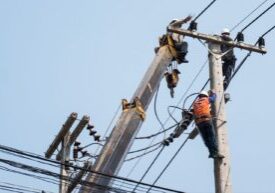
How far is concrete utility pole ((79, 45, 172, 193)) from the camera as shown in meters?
13.7

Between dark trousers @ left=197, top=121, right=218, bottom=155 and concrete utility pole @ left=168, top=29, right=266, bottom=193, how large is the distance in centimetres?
7

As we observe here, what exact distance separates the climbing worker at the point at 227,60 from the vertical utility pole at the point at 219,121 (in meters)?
0.21

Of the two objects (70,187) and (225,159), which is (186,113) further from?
(70,187)

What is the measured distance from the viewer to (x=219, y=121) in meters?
14.0

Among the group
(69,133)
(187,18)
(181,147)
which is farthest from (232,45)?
(69,133)

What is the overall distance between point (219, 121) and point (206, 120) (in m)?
0.20

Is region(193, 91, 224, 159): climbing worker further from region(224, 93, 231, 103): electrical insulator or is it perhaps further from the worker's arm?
region(224, 93, 231, 103): electrical insulator

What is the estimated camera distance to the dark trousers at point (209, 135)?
13672 millimetres

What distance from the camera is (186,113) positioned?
1494 centimetres

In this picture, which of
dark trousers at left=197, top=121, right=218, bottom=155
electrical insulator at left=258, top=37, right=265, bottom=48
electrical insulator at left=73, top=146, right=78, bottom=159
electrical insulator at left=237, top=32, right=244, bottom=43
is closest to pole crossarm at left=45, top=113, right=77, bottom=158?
electrical insulator at left=73, top=146, right=78, bottom=159

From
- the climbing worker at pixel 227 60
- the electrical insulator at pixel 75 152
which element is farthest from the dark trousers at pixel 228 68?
the electrical insulator at pixel 75 152

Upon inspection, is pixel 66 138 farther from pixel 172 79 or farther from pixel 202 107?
pixel 202 107

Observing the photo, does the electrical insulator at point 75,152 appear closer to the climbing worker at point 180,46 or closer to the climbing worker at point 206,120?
the climbing worker at point 180,46

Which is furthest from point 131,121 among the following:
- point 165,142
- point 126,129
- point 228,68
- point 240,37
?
point 240,37
